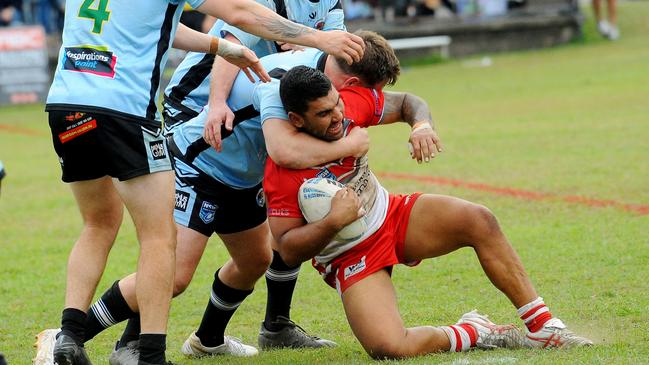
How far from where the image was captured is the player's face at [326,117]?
5.21 metres

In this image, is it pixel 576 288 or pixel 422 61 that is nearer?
pixel 576 288

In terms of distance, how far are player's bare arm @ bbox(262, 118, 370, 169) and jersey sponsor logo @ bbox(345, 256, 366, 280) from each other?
1.73 ft

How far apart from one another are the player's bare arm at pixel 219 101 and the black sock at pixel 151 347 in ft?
3.61

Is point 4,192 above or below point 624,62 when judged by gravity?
above

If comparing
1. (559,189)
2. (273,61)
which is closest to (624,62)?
(559,189)

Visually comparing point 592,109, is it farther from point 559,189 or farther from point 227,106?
point 227,106

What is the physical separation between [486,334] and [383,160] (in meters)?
7.14

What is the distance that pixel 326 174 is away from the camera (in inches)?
215

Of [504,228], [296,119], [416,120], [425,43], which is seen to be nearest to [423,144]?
[416,120]

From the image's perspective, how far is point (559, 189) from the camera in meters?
9.98

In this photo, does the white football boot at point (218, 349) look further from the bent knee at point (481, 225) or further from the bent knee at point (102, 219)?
the bent knee at point (481, 225)

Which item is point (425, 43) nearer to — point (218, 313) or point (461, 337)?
point (218, 313)

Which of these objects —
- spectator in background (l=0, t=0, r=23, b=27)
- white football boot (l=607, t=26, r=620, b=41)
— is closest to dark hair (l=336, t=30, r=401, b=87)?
spectator in background (l=0, t=0, r=23, b=27)

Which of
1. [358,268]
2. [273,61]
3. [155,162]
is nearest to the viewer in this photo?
[155,162]
